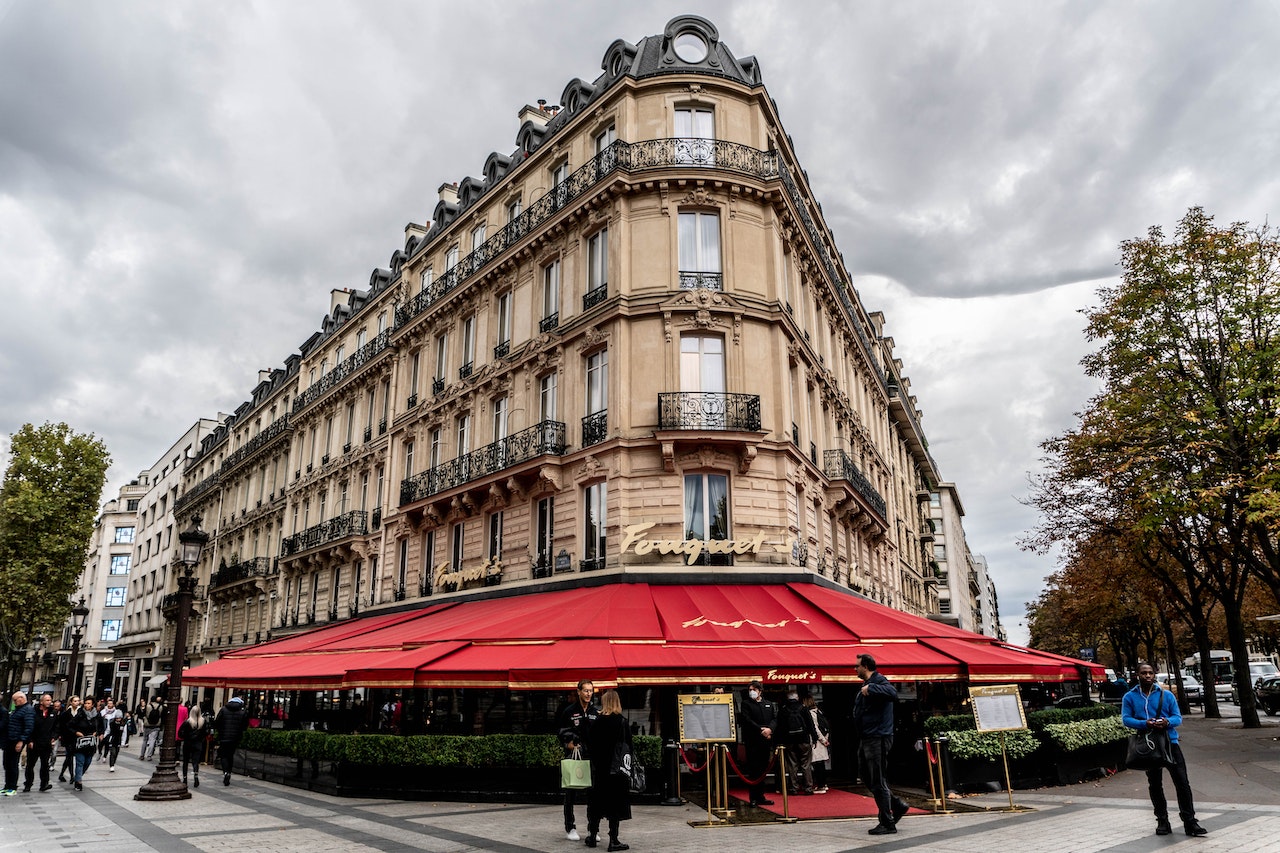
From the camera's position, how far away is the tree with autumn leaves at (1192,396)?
63.6ft

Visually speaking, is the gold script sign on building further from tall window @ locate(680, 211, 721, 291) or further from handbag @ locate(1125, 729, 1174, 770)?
handbag @ locate(1125, 729, 1174, 770)

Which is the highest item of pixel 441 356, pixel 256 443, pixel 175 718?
pixel 256 443

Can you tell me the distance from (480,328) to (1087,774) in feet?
57.4

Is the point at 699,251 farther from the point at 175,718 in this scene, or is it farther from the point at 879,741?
the point at 175,718

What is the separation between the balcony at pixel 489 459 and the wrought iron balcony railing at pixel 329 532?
177 inches

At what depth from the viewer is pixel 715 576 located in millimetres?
16094

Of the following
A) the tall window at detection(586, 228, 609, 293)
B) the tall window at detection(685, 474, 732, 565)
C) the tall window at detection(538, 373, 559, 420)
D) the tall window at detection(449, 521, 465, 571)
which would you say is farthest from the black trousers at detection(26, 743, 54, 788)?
the tall window at detection(586, 228, 609, 293)

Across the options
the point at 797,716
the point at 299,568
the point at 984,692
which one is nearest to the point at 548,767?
the point at 797,716

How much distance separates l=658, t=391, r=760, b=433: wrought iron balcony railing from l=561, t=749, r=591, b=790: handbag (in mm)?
8776

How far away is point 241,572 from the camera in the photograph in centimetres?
3722

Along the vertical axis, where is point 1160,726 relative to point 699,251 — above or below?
below

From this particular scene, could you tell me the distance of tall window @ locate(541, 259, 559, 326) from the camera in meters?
20.6

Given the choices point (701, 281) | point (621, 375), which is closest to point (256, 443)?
point (621, 375)

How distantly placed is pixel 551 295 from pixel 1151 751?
52.4 ft
